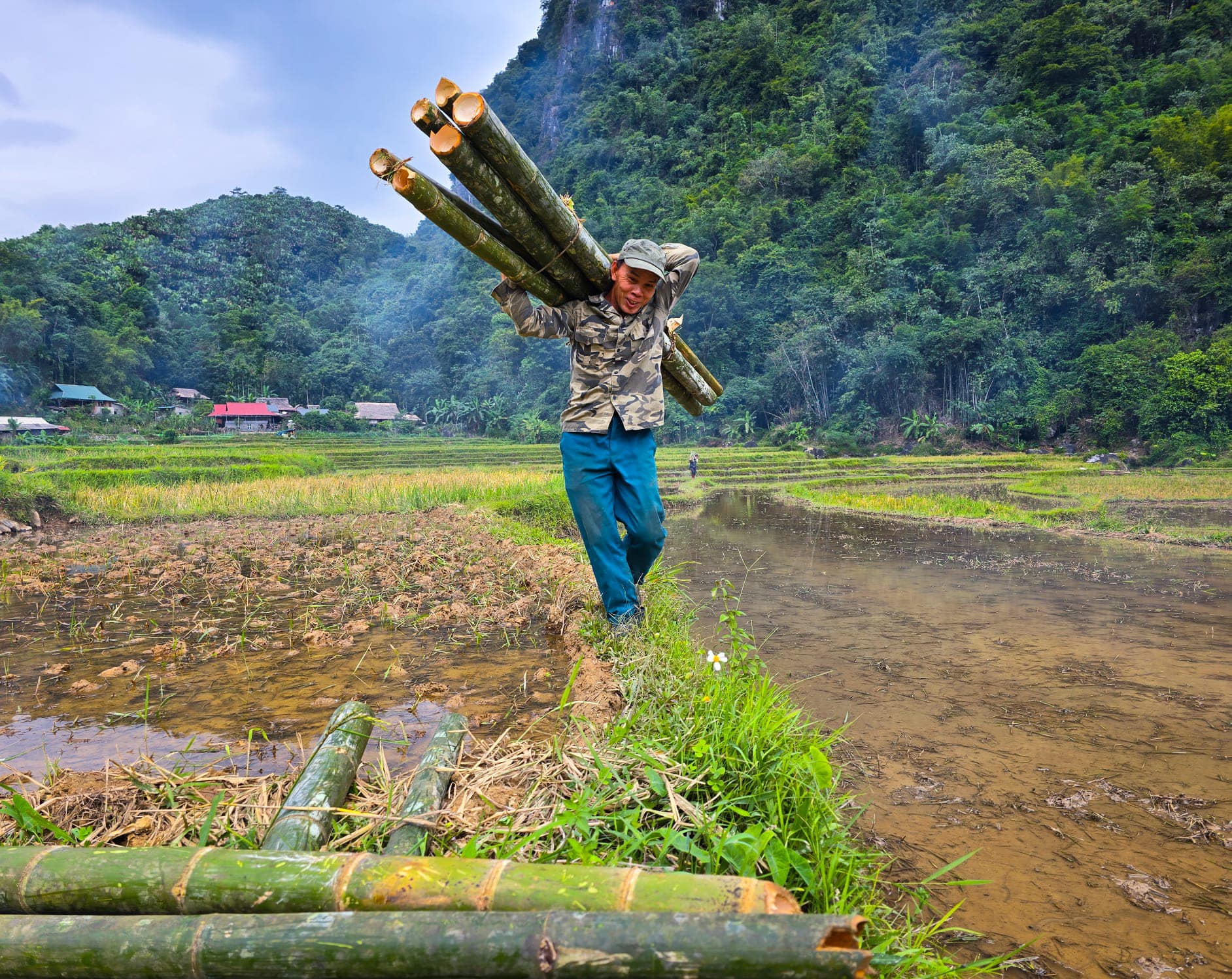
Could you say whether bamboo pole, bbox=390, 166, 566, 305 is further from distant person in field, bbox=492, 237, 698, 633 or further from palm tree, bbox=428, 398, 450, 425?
palm tree, bbox=428, 398, 450, 425

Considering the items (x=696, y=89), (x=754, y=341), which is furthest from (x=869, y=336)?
(x=696, y=89)

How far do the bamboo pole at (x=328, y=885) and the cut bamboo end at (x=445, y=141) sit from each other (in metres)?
2.13

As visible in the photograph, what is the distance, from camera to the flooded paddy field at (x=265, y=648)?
213cm

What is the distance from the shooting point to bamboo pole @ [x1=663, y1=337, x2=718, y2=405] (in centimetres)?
390

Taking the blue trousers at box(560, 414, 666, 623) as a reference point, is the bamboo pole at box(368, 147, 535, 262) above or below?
above

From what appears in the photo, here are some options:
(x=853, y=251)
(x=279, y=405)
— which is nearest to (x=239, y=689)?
(x=853, y=251)

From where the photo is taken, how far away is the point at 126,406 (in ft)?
137

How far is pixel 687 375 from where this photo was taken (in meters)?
4.21

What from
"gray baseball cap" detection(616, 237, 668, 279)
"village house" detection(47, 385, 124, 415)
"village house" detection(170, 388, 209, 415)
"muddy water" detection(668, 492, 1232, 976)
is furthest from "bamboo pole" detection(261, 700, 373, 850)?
"village house" detection(170, 388, 209, 415)

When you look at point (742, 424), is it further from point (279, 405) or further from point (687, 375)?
point (687, 375)

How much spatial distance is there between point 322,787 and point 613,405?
78.3 inches

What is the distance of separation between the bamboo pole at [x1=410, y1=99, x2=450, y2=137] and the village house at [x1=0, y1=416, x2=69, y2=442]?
33691mm

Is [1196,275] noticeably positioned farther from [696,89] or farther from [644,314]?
[696,89]

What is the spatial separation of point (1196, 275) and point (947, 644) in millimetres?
40269
